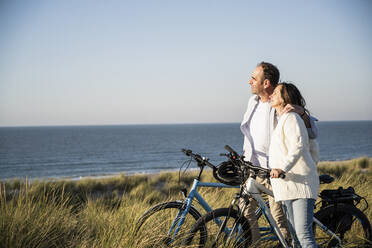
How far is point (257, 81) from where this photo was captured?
3.11 m

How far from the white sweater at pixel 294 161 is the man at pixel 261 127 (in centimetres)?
36

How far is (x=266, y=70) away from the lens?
309cm

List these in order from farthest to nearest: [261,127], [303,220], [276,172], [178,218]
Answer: [261,127] < [178,218] < [303,220] < [276,172]

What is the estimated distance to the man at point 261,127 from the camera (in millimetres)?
3021

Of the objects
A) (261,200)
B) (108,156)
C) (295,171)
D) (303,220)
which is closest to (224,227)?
(261,200)

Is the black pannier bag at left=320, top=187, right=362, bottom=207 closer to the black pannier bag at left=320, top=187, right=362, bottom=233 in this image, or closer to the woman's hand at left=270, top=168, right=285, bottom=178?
the black pannier bag at left=320, top=187, right=362, bottom=233

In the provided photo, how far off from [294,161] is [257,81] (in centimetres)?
93

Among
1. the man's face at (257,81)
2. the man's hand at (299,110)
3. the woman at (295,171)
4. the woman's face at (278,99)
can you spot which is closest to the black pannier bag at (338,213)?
the woman at (295,171)

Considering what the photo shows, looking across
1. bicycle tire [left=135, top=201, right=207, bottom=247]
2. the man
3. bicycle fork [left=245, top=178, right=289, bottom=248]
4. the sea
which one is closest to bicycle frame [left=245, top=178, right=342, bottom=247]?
bicycle fork [left=245, top=178, right=289, bottom=248]

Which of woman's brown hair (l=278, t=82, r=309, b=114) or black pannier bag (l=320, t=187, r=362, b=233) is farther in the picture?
black pannier bag (l=320, t=187, r=362, b=233)

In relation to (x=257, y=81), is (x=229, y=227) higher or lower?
lower

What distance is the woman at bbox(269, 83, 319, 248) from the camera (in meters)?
2.54

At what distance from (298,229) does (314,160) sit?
60 cm

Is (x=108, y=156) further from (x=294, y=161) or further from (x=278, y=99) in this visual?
(x=294, y=161)
